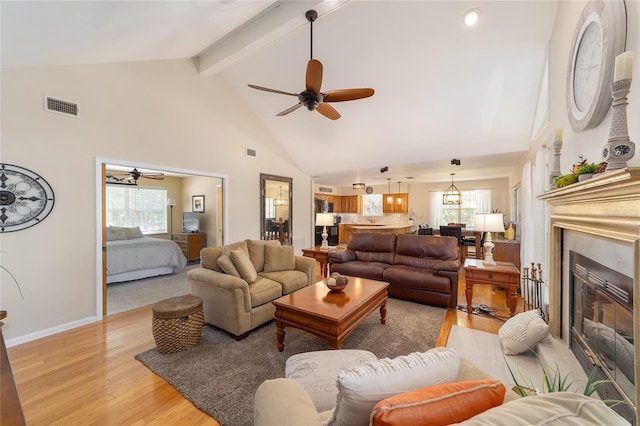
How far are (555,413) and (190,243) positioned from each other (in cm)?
713

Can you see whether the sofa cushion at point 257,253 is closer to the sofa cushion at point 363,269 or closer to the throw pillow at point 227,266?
the throw pillow at point 227,266

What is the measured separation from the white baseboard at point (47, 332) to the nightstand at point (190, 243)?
136 inches

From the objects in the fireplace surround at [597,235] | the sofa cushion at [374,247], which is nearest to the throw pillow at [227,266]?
the sofa cushion at [374,247]

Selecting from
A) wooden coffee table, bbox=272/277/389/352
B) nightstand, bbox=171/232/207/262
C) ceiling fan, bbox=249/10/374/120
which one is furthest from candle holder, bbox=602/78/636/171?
nightstand, bbox=171/232/207/262

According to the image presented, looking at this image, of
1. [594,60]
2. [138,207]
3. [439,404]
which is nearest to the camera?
[439,404]

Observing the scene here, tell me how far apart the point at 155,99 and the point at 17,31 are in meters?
1.81

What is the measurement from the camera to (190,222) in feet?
23.5

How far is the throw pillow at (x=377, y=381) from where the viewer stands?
31.9 inches

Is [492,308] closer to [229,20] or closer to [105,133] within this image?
[229,20]

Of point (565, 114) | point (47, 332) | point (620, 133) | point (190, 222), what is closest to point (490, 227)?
point (565, 114)

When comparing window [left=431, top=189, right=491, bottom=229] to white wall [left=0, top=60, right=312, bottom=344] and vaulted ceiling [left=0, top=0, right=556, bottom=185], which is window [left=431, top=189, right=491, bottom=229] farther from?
white wall [left=0, top=60, right=312, bottom=344]

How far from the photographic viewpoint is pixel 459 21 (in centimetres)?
280

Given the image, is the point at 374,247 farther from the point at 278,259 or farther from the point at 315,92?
the point at 315,92

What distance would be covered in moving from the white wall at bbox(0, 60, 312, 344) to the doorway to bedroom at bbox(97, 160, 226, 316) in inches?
7.3
